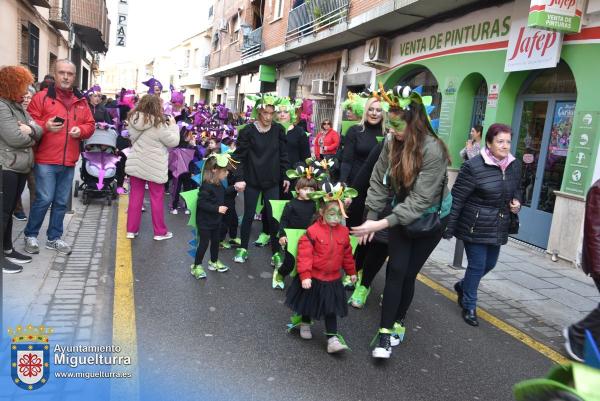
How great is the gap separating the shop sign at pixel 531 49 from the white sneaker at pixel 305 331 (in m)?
6.01

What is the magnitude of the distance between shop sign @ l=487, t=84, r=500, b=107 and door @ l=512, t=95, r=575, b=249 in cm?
44

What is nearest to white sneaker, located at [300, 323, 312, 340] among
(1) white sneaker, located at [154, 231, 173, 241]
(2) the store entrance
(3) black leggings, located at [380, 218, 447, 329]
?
(3) black leggings, located at [380, 218, 447, 329]

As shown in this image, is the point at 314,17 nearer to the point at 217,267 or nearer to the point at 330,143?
the point at 330,143

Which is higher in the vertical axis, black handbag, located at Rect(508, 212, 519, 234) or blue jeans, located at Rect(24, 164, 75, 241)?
black handbag, located at Rect(508, 212, 519, 234)

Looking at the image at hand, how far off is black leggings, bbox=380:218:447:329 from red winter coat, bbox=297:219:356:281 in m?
0.37

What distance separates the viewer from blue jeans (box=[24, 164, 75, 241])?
17.2 feet

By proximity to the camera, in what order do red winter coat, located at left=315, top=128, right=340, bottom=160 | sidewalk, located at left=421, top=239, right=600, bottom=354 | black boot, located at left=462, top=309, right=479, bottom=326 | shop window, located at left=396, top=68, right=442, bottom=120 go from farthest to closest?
A: shop window, located at left=396, top=68, right=442, bottom=120, red winter coat, located at left=315, top=128, right=340, bottom=160, sidewalk, located at left=421, top=239, right=600, bottom=354, black boot, located at left=462, top=309, right=479, bottom=326

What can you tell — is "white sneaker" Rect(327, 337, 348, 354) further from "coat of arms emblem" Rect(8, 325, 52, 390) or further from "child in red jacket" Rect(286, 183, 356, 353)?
"coat of arms emblem" Rect(8, 325, 52, 390)

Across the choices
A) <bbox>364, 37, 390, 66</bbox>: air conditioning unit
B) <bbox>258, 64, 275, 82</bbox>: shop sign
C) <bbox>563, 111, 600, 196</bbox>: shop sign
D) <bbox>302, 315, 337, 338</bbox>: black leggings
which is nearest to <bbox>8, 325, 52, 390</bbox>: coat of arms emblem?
<bbox>302, 315, 337, 338</bbox>: black leggings

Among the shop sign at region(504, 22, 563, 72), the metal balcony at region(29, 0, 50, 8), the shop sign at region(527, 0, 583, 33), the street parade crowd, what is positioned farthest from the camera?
the metal balcony at region(29, 0, 50, 8)

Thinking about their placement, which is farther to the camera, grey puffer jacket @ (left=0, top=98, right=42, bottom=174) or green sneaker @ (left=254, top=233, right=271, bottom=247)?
green sneaker @ (left=254, top=233, right=271, bottom=247)

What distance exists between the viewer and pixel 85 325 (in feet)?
12.5

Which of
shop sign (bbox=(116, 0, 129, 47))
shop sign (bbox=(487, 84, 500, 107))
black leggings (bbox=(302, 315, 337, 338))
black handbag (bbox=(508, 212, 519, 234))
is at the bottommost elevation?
black leggings (bbox=(302, 315, 337, 338))

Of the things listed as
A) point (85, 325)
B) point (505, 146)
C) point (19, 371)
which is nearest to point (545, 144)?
point (505, 146)
